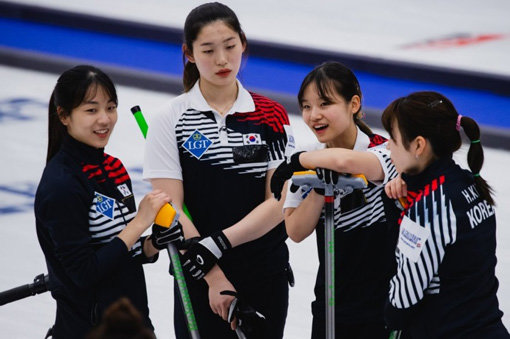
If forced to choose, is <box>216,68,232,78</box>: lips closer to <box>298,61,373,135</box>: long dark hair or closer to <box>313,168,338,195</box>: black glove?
<box>298,61,373,135</box>: long dark hair

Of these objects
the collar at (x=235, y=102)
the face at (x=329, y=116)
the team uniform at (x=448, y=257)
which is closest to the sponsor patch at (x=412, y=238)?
the team uniform at (x=448, y=257)

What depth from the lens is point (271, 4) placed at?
8.41 metres

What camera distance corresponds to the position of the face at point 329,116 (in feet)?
7.07

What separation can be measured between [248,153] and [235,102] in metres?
0.15

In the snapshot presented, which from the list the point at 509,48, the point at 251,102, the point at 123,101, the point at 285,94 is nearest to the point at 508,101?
the point at 509,48

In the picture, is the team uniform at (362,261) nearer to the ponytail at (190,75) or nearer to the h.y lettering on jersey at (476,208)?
the h.y lettering on jersey at (476,208)

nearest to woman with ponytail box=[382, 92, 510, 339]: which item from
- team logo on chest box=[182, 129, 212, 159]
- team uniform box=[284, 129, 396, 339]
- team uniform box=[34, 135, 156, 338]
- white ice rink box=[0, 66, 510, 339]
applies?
team uniform box=[284, 129, 396, 339]

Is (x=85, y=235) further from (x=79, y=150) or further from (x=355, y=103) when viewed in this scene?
(x=355, y=103)

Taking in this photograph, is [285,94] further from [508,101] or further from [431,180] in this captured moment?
[431,180]

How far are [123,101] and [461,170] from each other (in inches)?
168

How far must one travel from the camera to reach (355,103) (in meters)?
2.21

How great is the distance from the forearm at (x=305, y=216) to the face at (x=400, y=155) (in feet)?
0.75

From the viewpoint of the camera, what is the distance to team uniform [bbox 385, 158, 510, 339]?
6.03 ft

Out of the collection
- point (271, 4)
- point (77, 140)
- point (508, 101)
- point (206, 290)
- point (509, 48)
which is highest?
point (271, 4)
